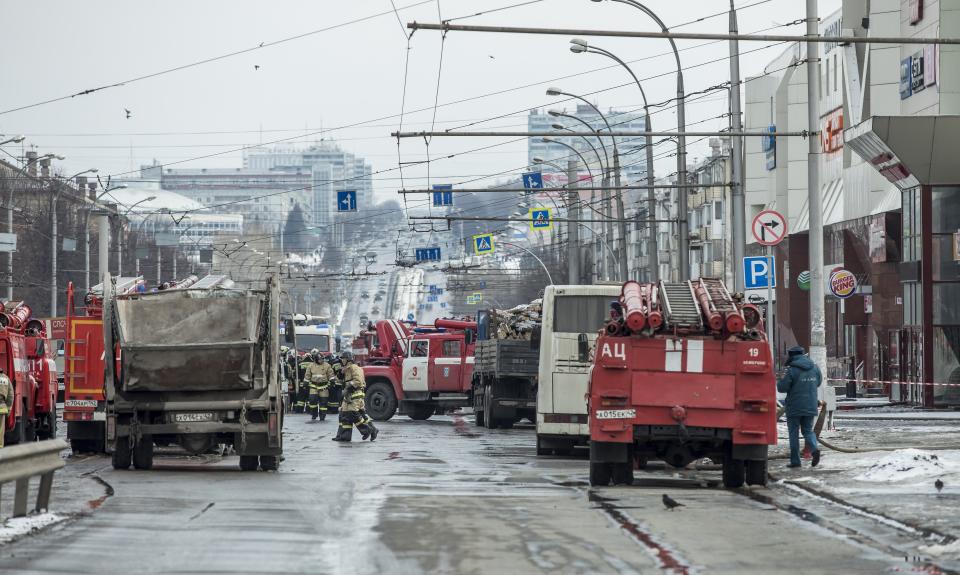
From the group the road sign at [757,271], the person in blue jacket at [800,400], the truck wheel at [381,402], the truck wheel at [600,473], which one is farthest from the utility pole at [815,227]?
the truck wheel at [381,402]

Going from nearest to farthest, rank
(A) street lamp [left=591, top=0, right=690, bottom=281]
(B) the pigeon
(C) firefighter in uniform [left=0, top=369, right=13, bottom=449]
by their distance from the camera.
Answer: (B) the pigeon < (C) firefighter in uniform [left=0, top=369, right=13, bottom=449] < (A) street lamp [left=591, top=0, right=690, bottom=281]

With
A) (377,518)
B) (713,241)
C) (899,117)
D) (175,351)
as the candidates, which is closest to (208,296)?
(175,351)

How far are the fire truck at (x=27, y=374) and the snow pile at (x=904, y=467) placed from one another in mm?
12700

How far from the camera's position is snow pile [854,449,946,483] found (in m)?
17.2

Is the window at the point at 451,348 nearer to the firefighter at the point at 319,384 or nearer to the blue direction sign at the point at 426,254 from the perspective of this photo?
the firefighter at the point at 319,384

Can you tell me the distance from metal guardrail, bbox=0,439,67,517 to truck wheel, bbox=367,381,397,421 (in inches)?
1068

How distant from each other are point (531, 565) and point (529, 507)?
4.30 m

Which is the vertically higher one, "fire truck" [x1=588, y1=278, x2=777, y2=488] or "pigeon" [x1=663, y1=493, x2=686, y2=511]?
"fire truck" [x1=588, y1=278, x2=777, y2=488]

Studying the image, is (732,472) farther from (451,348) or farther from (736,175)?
(451,348)

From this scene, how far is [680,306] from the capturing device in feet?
57.8

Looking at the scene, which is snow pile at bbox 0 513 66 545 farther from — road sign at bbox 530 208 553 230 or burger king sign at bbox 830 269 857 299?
burger king sign at bbox 830 269 857 299

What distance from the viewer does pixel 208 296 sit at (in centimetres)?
2127

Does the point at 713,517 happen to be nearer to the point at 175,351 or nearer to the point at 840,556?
the point at 840,556

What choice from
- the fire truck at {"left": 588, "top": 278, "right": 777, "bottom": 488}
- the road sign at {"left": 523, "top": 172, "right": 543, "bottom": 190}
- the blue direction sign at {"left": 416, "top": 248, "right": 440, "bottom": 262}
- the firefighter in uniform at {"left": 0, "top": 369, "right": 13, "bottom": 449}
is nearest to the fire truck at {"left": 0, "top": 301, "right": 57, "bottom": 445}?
the firefighter in uniform at {"left": 0, "top": 369, "right": 13, "bottom": 449}
